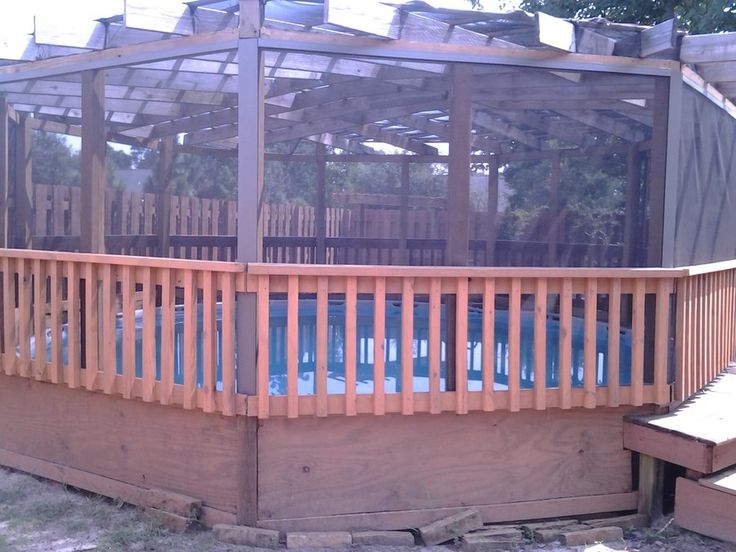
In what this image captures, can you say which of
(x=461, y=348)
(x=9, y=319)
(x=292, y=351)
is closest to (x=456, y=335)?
(x=461, y=348)

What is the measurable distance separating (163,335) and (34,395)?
1.31 m

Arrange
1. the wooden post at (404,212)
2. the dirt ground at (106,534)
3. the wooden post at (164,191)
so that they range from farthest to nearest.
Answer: the wooden post at (404,212) < the wooden post at (164,191) < the dirt ground at (106,534)

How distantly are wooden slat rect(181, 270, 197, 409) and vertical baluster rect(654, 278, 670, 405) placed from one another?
2702mm

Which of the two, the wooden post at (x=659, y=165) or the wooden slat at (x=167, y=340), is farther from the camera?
the wooden post at (x=659, y=165)

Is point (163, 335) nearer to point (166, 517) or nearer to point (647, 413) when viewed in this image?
point (166, 517)

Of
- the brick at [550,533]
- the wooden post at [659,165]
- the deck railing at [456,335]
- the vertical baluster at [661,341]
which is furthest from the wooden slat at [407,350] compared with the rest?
the wooden post at [659,165]

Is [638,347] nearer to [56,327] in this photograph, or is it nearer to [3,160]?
[56,327]

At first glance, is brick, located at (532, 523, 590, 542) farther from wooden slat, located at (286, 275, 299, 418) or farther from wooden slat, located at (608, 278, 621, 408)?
wooden slat, located at (286, 275, 299, 418)

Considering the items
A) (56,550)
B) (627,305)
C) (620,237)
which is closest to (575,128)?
(620,237)

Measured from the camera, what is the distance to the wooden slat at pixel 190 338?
14.0 feet

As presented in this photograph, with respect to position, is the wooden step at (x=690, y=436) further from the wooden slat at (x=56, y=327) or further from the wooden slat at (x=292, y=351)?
the wooden slat at (x=56, y=327)

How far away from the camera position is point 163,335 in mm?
4391

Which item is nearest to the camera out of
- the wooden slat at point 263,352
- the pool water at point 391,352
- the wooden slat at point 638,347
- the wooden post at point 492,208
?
the wooden slat at point 263,352

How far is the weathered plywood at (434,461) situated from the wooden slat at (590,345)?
171 millimetres
